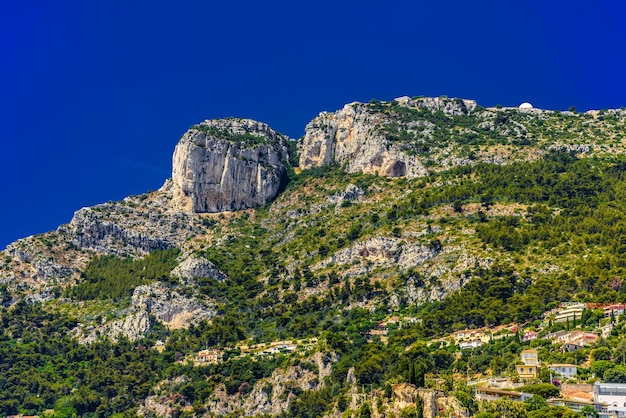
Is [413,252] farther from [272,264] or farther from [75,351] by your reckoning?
[75,351]

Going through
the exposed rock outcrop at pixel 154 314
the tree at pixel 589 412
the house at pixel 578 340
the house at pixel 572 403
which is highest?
the exposed rock outcrop at pixel 154 314

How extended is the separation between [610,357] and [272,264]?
76.6 meters

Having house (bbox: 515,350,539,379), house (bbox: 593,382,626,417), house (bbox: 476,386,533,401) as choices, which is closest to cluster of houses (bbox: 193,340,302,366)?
house (bbox: 515,350,539,379)

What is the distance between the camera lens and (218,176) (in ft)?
627

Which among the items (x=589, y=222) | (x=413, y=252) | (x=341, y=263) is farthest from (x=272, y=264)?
(x=589, y=222)

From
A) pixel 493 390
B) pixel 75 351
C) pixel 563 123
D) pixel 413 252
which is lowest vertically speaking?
pixel 493 390

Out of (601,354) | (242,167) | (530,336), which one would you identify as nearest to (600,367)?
(601,354)

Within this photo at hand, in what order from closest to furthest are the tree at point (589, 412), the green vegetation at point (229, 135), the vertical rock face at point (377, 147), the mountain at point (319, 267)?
the tree at point (589, 412), the mountain at point (319, 267), the vertical rock face at point (377, 147), the green vegetation at point (229, 135)

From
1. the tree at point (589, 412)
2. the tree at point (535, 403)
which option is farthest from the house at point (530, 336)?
the tree at point (589, 412)

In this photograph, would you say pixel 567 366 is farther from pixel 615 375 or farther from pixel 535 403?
pixel 535 403

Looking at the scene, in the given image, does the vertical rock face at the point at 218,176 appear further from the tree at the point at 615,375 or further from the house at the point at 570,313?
A: the tree at the point at 615,375

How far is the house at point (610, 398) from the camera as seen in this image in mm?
76812

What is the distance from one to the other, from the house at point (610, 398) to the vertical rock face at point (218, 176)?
118 meters

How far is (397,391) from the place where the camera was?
8781cm
